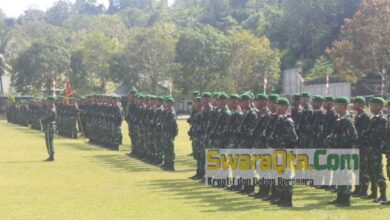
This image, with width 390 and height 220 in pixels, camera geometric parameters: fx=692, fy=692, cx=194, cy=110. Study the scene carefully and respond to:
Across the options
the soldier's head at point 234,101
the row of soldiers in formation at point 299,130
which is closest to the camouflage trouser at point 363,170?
the row of soldiers in formation at point 299,130

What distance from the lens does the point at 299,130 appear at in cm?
1425

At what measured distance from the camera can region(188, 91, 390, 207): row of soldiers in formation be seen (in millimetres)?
11570

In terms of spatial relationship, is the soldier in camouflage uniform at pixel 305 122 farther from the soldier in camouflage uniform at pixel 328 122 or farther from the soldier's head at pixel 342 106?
the soldier's head at pixel 342 106

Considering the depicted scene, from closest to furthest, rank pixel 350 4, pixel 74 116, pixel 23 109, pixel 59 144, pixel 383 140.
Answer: pixel 383 140 → pixel 59 144 → pixel 74 116 → pixel 23 109 → pixel 350 4

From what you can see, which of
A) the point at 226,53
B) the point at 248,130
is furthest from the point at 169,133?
the point at 226,53

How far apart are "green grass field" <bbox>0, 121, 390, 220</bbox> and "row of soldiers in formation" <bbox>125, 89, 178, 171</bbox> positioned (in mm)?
438

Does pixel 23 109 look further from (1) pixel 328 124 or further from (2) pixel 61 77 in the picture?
(1) pixel 328 124

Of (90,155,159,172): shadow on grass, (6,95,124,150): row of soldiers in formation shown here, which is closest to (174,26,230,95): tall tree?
(6,95,124,150): row of soldiers in formation

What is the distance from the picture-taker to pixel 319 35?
63281mm

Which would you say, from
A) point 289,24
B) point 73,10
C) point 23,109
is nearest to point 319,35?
point 289,24

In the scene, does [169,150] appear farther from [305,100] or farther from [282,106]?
[282,106]

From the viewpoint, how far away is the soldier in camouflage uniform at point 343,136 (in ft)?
37.5

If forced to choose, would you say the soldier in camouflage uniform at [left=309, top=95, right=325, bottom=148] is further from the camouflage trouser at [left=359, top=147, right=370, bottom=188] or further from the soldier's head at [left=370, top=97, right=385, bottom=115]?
the soldier's head at [left=370, top=97, right=385, bottom=115]

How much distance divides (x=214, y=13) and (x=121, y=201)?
8716 centimetres
